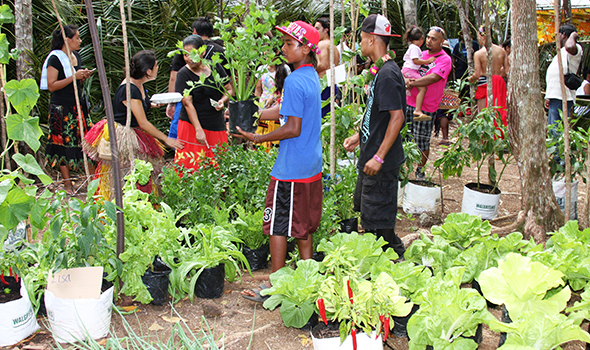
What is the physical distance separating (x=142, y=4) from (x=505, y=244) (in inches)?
242

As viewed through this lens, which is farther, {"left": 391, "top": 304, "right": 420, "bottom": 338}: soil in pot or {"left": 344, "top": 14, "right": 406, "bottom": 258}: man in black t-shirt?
{"left": 344, "top": 14, "right": 406, "bottom": 258}: man in black t-shirt

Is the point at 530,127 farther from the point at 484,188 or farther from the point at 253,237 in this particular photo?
the point at 253,237

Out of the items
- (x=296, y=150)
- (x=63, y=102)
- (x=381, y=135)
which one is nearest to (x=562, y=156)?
(x=381, y=135)

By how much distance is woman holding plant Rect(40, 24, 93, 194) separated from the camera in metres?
4.82

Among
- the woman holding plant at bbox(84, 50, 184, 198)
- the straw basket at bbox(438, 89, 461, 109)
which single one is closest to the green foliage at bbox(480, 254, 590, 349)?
the woman holding plant at bbox(84, 50, 184, 198)

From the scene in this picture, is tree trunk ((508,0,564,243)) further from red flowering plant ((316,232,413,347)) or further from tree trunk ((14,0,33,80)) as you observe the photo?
tree trunk ((14,0,33,80))

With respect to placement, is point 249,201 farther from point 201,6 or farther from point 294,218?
point 201,6

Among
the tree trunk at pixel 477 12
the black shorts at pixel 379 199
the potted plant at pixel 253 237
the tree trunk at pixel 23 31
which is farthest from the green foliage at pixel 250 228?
the tree trunk at pixel 477 12

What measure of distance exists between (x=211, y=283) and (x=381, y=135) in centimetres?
144

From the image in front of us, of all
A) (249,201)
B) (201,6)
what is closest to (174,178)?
(249,201)

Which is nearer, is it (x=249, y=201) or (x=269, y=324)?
(x=269, y=324)

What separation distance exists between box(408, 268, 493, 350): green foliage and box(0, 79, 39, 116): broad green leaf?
2.03 meters

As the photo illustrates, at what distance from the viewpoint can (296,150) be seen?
2785mm

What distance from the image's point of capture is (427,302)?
84.4 inches
